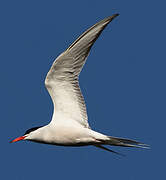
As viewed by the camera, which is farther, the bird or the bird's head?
the bird's head

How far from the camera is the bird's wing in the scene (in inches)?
318

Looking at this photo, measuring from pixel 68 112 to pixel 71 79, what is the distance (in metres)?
0.71

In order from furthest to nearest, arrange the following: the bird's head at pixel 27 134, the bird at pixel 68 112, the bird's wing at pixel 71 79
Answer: the bird's head at pixel 27 134, the bird at pixel 68 112, the bird's wing at pixel 71 79

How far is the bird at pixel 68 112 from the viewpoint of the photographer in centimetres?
848

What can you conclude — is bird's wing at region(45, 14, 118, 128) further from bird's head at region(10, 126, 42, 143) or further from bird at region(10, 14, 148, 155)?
bird's head at region(10, 126, 42, 143)

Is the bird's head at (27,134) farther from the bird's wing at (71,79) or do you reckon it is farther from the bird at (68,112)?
the bird's wing at (71,79)

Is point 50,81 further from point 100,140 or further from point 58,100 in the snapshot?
point 100,140

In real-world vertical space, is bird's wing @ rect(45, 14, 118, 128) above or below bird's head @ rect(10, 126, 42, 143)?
above

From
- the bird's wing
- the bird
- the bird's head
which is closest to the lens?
the bird's wing

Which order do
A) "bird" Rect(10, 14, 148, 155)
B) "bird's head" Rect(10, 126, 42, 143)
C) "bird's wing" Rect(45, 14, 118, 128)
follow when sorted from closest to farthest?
"bird's wing" Rect(45, 14, 118, 128), "bird" Rect(10, 14, 148, 155), "bird's head" Rect(10, 126, 42, 143)

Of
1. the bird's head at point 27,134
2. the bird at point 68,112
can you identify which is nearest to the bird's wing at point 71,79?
the bird at point 68,112

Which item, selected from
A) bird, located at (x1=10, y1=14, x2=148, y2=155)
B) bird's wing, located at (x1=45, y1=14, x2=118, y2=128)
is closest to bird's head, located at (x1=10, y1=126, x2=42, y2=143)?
bird, located at (x1=10, y1=14, x2=148, y2=155)

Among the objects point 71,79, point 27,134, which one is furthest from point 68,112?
point 27,134

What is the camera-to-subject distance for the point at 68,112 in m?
9.07
